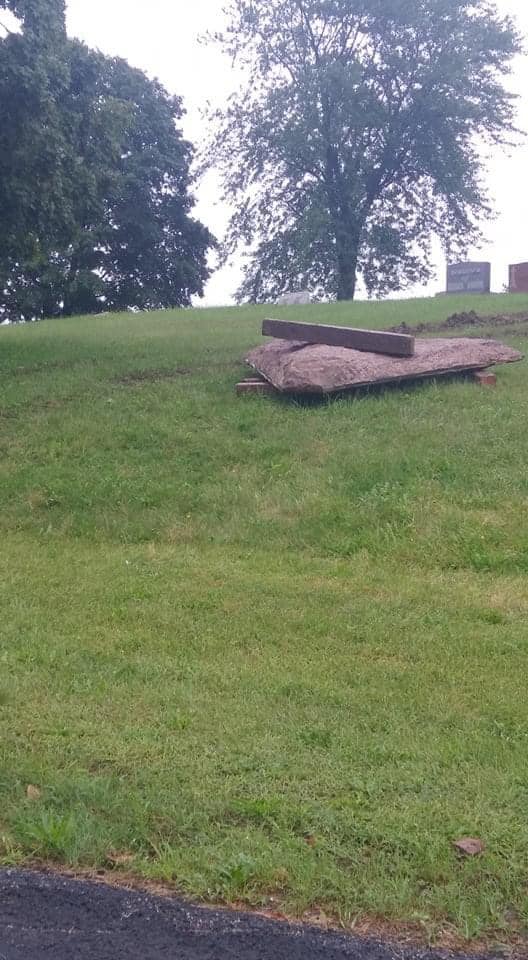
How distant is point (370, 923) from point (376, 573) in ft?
12.3

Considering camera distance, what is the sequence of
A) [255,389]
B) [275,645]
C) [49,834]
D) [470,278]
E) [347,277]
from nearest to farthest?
[49,834], [275,645], [255,389], [470,278], [347,277]

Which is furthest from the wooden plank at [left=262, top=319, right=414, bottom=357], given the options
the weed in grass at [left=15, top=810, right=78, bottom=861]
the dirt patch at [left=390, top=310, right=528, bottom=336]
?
the weed in grass at [left=15, top=810, right=78, bottom=861]

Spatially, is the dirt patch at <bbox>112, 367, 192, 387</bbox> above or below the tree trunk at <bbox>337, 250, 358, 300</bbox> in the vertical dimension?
below

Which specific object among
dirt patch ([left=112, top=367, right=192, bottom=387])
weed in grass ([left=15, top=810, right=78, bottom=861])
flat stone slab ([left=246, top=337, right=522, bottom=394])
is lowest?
weed in grass ([left=15, top=810, right=78, bottom=861])

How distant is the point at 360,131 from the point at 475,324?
751 inches

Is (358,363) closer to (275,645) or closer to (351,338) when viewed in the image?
(351,338)

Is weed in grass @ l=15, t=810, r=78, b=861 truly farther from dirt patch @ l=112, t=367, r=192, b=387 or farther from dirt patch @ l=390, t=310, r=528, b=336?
dirt patch @ l=390, t=310, r=528, b=336

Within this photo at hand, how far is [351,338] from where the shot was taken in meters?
11.4

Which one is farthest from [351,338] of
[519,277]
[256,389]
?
[519,277]

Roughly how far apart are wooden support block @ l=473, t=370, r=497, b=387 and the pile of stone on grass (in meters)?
Answer: 0.01

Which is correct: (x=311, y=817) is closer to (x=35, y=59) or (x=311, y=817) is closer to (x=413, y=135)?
(x=35, y=59)

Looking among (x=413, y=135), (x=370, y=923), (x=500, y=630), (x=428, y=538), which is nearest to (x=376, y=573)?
(x=428, y=538)

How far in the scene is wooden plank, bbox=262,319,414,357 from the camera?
11094mm

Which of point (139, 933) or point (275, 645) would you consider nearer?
point (139, 933)
